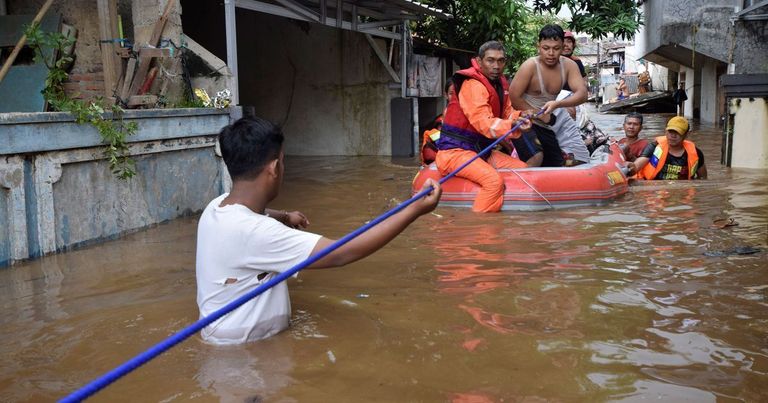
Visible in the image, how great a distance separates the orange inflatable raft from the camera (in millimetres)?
6914

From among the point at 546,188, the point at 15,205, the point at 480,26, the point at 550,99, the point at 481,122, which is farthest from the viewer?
the point at 480,26

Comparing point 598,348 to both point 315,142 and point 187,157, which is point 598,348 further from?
point 315,142

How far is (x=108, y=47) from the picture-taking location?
6637 mm

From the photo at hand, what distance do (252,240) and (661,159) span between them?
668cm

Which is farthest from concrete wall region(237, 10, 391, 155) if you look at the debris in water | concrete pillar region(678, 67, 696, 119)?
concrete pillar region(678, 67, 696, 119)

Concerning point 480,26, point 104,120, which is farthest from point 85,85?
point 480,26

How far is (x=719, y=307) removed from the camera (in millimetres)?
3588

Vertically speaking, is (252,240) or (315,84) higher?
(315,84)

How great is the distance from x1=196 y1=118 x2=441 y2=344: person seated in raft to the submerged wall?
2.62 metres

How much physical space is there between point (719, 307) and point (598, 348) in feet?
3.05

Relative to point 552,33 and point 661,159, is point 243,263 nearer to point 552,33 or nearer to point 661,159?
point 552,33

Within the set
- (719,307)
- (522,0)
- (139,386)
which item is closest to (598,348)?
(719,307)

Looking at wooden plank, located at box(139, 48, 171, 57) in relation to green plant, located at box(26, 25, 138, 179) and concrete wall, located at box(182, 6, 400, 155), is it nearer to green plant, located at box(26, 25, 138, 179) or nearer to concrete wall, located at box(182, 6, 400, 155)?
green plant, located at box(26, 25, 138, 179)

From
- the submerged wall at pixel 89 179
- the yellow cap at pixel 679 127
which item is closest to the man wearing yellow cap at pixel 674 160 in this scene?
the yellow cap at pixel 679 127
